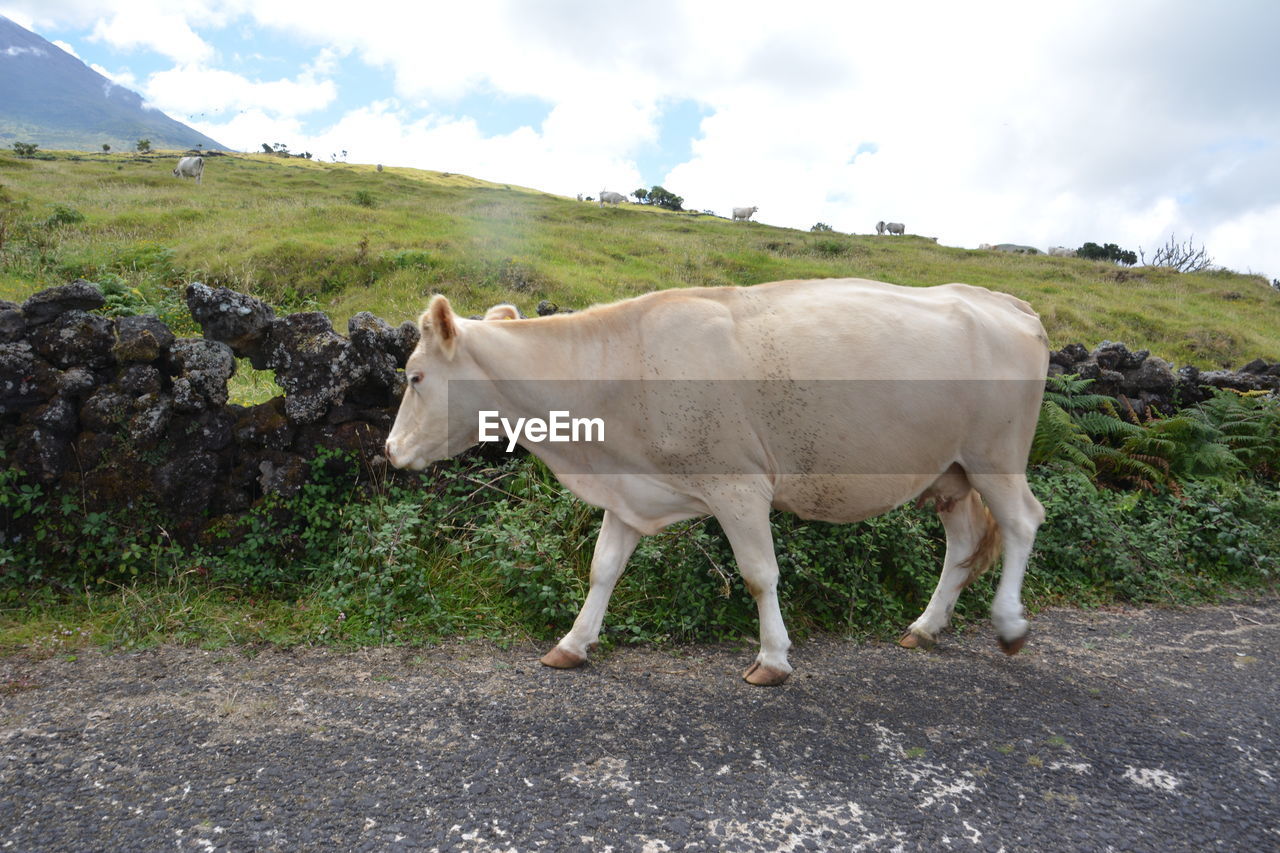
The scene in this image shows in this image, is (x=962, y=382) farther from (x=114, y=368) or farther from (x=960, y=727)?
(x=114, y=368)

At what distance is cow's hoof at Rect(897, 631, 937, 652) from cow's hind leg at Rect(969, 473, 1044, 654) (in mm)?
519

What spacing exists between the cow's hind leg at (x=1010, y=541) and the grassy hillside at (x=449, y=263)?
321 inches

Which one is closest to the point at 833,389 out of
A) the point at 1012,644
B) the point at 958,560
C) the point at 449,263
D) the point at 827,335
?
the point at 827,335

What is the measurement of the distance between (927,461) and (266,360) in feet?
14.5

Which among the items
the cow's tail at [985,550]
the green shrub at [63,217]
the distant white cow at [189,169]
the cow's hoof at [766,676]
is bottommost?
the cow's hoof at [766,676]

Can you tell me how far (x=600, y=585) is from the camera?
461 centimetres

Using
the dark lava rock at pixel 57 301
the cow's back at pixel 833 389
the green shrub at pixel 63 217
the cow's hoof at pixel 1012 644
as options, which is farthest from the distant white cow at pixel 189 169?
the cow's hoof at pixel 1012 644

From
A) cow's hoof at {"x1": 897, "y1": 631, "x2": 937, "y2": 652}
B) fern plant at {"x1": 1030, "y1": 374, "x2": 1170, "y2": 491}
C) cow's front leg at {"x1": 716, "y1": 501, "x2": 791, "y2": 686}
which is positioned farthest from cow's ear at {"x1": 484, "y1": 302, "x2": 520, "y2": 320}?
fern plant at {"x1": 1030, "y1": 374, "x2": 1170, "y2": 491}

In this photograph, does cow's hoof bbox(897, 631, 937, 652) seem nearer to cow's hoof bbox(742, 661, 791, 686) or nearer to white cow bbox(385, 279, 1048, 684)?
white cow bbox(385, 279, 1048, 684)

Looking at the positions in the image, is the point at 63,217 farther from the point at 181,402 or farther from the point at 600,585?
the point at 600,585

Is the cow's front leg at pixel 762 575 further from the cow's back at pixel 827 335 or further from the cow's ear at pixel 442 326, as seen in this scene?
the cow's ear at pixel 442 326

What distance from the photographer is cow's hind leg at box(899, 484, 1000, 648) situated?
16.7 ft

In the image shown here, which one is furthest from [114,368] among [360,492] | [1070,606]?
[1070,606]

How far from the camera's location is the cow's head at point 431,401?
4.28 meters
